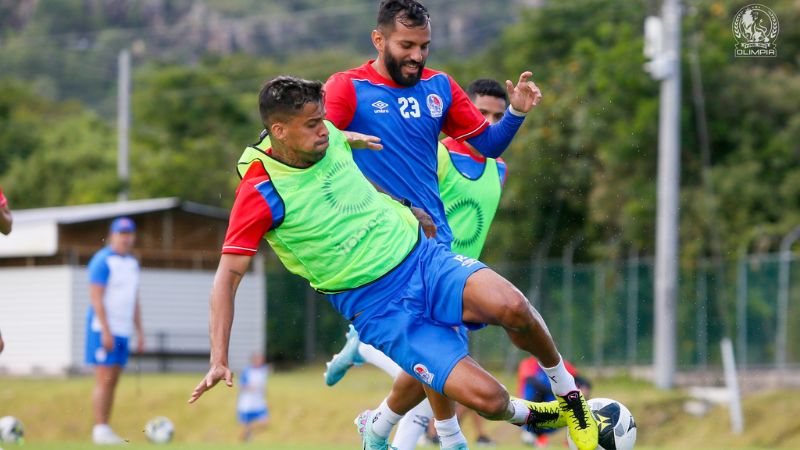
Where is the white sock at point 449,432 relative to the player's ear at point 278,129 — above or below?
below

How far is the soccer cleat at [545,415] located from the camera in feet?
25.0

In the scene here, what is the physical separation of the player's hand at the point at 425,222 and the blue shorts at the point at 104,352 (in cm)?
707

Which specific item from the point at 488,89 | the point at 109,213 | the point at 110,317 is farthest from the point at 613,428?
the point at 109,213

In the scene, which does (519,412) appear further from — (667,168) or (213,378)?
(667,168)

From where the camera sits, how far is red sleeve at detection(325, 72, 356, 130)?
793 centimetres

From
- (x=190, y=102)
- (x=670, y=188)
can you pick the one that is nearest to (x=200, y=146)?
(x=190, y=102)

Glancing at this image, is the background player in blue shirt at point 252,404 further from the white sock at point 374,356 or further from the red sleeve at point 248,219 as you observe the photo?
the red sleeve at point 248,219

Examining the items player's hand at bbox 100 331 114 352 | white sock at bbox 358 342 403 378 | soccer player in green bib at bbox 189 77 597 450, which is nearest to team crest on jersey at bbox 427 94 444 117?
soccer player in green bib at bbox 189 77 597 450

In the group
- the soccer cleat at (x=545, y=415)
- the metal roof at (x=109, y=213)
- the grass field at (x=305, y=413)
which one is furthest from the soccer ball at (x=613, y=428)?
the metal roof at (x=109, y=213)

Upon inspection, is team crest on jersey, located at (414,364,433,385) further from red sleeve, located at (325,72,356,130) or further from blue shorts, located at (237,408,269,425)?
blue shorts, located at (237,408,269,425)

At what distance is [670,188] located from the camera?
76.6ft

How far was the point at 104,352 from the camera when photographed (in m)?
14.1

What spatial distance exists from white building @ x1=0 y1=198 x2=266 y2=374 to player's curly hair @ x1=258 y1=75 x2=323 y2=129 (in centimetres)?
2609

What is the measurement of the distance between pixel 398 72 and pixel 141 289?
29320mm
